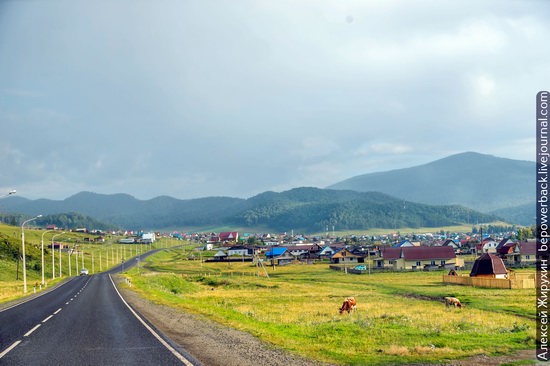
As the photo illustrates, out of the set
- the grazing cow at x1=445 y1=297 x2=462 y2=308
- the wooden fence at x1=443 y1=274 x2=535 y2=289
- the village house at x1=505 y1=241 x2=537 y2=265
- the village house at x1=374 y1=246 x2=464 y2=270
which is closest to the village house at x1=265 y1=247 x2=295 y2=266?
the village house at x1=374 y1=246 x2=464 y2=270

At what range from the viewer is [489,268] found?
7694 cm

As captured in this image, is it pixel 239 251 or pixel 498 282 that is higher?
pixel 498 282

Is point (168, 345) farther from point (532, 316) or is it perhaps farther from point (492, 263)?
point (492, 263)

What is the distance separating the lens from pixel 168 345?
62.3 feet

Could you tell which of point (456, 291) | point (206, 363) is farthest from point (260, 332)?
point (456, 291)

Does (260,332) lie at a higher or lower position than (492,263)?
higher

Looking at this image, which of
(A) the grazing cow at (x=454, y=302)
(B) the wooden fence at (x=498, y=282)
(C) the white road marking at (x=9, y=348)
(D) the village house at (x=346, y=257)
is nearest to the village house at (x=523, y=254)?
(D) the village house at (x=346, y=257)

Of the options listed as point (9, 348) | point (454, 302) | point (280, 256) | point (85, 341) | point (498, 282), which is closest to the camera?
point (9, 348)

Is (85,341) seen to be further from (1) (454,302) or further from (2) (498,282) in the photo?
(2) (498,282)

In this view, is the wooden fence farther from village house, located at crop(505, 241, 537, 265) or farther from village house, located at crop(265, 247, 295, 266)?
village house, located at crop(265, 247, 295, 266)

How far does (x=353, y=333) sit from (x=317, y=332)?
5.20ft

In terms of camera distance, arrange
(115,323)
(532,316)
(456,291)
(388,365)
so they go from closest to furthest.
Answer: (388,365) < (115,323) < (532,316) < (456,291)

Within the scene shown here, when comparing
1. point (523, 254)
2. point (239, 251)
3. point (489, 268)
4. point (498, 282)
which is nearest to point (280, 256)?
point (239, 251)

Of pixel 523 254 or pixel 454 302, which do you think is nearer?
pixel 454 302
